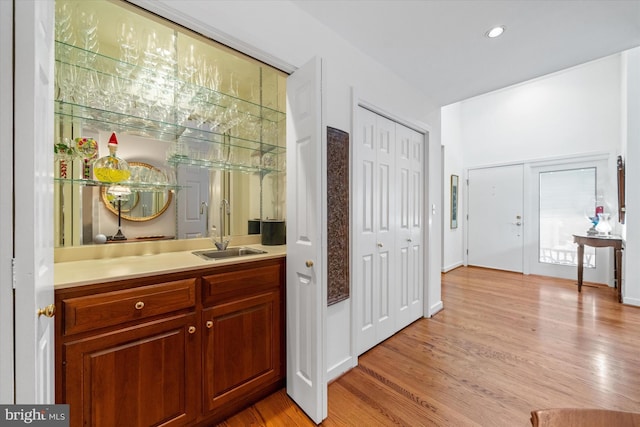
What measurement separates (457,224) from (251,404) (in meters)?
5.13

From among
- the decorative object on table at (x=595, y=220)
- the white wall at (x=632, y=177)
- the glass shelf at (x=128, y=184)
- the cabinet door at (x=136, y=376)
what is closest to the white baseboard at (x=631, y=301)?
the white wall at (x=632, y=177)

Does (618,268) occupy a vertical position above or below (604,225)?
below

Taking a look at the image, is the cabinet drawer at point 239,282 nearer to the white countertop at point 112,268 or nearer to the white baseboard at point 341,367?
the white countertop at point 112,268

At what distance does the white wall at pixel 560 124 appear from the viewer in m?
3.18

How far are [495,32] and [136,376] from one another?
314 cm

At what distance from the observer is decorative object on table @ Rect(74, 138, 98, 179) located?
1551 mm

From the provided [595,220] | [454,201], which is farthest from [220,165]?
[595,220]

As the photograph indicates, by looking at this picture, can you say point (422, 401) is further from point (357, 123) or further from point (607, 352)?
point (357, 123)

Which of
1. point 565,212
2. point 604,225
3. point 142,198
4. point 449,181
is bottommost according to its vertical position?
point 604,225

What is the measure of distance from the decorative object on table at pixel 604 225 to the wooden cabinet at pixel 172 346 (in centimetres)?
513

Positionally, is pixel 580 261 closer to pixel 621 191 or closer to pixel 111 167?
pixel 621 191

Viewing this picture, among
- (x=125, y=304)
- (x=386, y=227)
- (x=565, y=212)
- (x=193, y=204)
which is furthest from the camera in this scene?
(x=565, y=212)

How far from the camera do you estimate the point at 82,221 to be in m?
1.60

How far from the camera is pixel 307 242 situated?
149 centimetres
